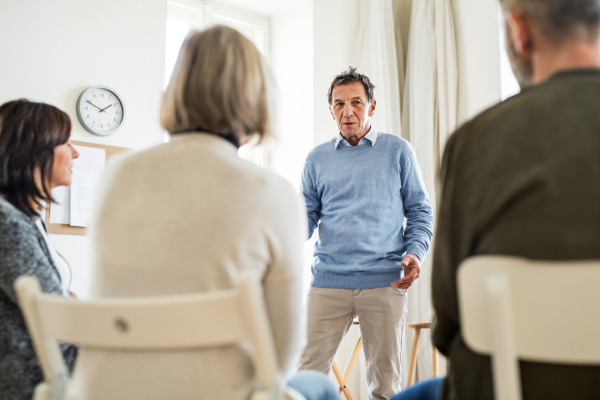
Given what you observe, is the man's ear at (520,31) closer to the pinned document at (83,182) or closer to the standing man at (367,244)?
the standing man at (367,244)

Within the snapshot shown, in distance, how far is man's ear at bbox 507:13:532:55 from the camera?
1012 mm

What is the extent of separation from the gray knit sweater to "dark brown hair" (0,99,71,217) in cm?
20

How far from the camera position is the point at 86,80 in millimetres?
3307

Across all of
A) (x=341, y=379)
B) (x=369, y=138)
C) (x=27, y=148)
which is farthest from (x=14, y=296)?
(x=341, y=379)

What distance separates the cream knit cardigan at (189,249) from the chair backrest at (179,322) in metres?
0.04

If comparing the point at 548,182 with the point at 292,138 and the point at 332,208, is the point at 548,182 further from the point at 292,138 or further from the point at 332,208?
the point at 292,138

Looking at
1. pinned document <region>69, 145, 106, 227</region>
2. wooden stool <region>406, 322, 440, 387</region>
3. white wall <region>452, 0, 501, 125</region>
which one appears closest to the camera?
wooden stool <region>406, 322, 440, 387</region>

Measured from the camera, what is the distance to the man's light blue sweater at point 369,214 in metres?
2.45

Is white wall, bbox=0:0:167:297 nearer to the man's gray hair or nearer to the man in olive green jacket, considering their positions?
the man in olive green jacket

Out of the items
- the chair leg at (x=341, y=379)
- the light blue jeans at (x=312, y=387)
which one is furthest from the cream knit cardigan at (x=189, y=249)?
the chair leg at (x=341, y=379)

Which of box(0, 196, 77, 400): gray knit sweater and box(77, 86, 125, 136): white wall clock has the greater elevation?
box(77, 86, 125, 136): white wall clock

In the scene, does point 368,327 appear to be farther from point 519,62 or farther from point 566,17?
point 566,17

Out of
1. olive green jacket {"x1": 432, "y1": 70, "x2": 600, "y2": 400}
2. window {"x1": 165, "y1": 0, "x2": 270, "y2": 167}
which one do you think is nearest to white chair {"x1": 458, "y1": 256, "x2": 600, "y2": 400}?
olive green jacket {"x1": 432, "y1": 70, "x2": 600, "y2": 400}

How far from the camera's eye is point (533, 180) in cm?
83
